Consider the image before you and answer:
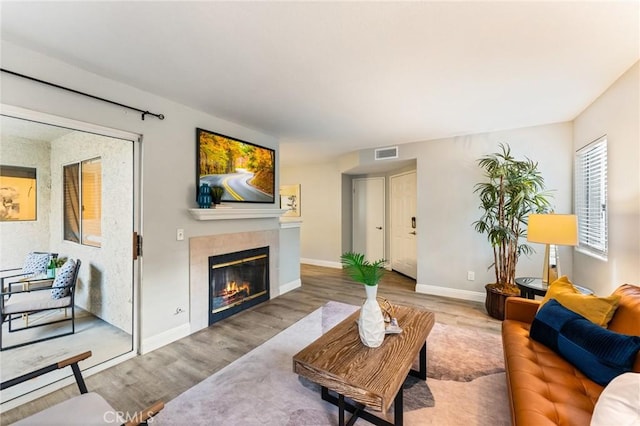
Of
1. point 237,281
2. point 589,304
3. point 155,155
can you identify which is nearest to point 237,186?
point 155,155

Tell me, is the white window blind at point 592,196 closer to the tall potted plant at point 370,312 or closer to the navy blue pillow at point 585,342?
the navy blue pillow at point 585,342

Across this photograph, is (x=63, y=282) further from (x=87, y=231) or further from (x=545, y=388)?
(x=545, y=388)

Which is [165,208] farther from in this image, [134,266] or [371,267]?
[371,267]

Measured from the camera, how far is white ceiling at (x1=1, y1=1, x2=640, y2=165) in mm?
1509

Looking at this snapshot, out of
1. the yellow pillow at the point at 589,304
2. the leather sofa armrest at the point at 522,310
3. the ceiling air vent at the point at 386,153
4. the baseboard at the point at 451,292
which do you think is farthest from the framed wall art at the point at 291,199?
the yellow pillow at the point at 589,304

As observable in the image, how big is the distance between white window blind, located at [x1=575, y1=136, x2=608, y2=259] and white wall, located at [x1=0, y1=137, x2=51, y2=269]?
6.08 meters

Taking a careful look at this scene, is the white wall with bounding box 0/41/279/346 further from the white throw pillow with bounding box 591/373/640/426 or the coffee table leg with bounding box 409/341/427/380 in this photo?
the white throw pillow with bounding box 591/373/640/426

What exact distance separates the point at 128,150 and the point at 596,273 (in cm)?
485

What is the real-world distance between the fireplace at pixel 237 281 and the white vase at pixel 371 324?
2120 millimetres

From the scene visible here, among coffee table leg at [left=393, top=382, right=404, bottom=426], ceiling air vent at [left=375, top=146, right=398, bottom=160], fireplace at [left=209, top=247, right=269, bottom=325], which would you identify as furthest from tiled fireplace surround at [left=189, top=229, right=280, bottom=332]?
ceiling air vent at [left=375, top=146, right=398, bottom=160]

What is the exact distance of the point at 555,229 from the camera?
8.38ft

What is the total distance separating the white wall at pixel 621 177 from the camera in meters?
2.05

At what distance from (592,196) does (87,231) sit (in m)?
5.84

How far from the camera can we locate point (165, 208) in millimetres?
2707
